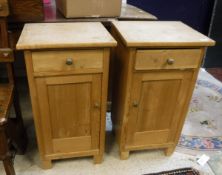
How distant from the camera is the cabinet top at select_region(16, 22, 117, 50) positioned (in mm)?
951

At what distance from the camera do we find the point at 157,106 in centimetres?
125

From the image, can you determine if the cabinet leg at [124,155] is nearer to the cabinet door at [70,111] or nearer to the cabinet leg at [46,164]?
the cabinet door at [70,111]

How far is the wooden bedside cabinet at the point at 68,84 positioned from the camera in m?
0.99

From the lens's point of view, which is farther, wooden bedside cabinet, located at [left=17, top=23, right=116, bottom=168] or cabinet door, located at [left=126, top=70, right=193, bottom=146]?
cabinet door, located at [left=126, top=70, right=193, bottom=146]

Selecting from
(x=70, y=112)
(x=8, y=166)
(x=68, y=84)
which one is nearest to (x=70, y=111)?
(x=70, y=112)

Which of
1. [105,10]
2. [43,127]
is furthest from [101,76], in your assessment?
[105,10]

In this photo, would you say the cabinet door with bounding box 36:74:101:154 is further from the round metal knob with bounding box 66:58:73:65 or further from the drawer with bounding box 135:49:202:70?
the drawer with bounding box 135:49:202:70

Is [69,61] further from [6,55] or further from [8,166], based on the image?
[8,166]

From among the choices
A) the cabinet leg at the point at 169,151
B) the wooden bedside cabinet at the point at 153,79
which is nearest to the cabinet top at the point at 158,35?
the wooden bedside cabinet at the point at 153,79

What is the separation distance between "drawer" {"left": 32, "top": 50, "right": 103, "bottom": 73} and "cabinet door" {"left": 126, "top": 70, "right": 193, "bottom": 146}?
0.22 metres

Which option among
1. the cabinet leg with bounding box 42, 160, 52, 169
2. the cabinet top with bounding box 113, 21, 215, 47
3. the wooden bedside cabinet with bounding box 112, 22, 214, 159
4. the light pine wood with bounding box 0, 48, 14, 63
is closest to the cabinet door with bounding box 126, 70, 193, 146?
the wooden bedside cabinet with bounding box 112, 22, 214, 159

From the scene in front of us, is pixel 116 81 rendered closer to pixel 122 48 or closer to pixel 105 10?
pixel 122 48

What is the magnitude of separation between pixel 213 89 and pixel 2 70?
1934mm

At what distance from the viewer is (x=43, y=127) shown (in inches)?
46.3
